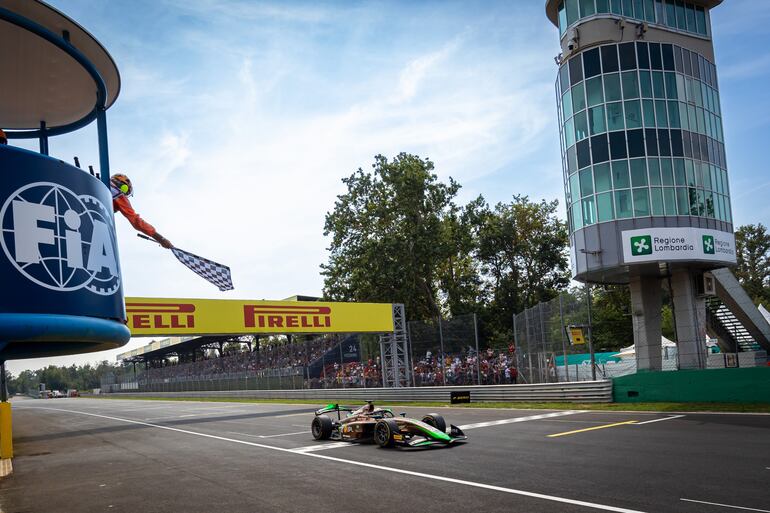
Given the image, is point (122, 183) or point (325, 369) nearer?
point (122, 183)

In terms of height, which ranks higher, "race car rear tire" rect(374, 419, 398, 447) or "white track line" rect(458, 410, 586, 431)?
"race car rear tire" rect(374, 419, 398, 447)

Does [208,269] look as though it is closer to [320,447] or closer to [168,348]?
[320,447]

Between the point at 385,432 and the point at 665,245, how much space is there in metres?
16.3

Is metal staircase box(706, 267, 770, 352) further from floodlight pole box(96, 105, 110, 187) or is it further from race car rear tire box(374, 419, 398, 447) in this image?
floodlight pole box(96, 105, 110, 187)

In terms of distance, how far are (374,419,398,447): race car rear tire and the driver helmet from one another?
546 inches

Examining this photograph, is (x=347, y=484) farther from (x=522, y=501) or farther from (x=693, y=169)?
(x=693, y=169)

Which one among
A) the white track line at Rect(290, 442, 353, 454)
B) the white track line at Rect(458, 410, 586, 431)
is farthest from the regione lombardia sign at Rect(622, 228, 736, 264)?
the white track line at Rect(290, 442, 353, 454)

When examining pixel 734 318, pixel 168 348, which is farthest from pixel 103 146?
pixel 168 348

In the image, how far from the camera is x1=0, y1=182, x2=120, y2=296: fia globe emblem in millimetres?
9680

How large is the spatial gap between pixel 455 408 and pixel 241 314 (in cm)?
1250

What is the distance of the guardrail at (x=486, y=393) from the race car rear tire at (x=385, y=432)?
35.1 feet

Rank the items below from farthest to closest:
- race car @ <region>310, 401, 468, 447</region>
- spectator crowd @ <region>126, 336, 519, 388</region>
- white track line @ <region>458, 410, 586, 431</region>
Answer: spectator crowd @ <region>126, 336, 519, 388</region>
white track line @ <region>458, 410, 586, 431</region>
race car @ <region>310, 401, 468, 447</region>

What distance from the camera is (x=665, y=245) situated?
25.3 meters

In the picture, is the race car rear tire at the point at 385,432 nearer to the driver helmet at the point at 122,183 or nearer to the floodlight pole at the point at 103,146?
the floodlight pole at the point at 103,146
